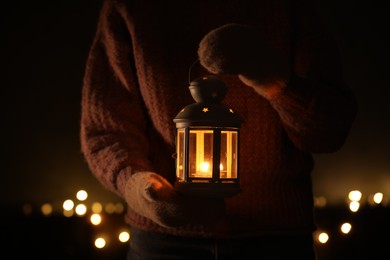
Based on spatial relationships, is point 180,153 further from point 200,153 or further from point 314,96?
point 314,96

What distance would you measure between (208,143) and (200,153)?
3 cm

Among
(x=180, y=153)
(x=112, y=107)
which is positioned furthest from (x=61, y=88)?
(x=180, y=153)

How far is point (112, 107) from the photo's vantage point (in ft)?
4.96

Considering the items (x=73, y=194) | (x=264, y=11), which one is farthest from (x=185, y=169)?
(x=73, y=194)

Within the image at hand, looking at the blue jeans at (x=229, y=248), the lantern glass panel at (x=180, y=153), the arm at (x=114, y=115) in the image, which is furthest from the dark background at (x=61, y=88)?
the lantern glass panel at (x=180, y=153)

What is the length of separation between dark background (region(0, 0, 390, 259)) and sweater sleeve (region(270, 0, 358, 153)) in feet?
6.45

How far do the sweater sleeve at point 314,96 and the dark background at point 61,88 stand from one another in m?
1.97

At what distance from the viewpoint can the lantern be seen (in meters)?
1.31

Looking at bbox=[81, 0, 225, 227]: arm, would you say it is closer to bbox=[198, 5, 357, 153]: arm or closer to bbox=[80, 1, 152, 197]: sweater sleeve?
bbox=[80, 1, 152, 197]: sweater sleeve

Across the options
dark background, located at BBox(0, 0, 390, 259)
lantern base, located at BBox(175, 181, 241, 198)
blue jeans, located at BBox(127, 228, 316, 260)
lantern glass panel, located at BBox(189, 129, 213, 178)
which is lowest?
blue jeans, located at BBox(127, 228, 316, 260)

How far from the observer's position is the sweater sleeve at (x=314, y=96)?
52.0 inches

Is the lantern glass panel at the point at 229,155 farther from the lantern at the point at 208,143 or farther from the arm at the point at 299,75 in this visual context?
the arm at the point at 299,75

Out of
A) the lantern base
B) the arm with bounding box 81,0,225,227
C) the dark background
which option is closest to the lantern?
the lantern base

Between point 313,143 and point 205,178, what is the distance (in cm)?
25
